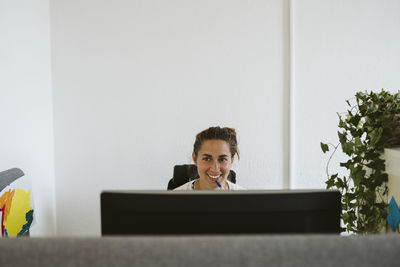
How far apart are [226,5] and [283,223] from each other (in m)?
2.36

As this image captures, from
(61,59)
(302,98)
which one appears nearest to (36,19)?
(61,59)

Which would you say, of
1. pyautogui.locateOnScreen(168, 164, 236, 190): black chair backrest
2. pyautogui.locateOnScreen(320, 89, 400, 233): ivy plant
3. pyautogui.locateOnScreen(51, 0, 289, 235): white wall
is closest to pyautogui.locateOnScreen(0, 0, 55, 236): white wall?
A: pyautogui.locateOnScreen(51, 0, 289, 235): white wall

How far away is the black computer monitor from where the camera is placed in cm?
89

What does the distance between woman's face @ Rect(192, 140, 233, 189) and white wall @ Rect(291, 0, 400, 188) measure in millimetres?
1103

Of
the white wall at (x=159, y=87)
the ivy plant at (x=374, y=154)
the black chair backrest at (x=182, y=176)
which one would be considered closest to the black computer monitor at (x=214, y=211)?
the ivy plant at (x=374, y=154)

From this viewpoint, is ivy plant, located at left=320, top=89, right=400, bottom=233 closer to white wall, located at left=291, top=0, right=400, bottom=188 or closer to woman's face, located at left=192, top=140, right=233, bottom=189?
woman's face, located at left=192, top=140, right=233, bottom=189

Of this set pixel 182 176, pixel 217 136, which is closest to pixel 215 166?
pixel 217 136

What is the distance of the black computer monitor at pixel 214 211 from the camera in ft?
2.92

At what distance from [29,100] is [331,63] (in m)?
2.31

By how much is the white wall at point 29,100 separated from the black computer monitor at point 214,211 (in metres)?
1.30

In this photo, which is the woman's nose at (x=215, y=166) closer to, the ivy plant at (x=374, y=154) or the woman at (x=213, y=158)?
the woman at (x=213, y=158)

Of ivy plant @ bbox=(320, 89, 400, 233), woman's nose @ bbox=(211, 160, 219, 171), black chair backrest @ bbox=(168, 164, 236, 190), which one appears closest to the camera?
ivy plant @ bbox=(320, 89, 400, 233)

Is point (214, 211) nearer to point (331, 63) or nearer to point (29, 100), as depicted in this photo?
point (29, 100)

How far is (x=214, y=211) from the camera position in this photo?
2.93 ft
